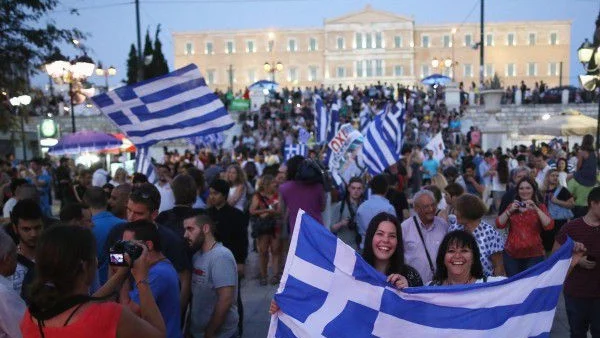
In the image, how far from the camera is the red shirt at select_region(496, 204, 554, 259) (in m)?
5.51

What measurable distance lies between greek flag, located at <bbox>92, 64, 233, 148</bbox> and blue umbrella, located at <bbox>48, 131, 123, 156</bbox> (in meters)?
8.71

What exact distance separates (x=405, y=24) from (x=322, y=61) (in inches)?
494

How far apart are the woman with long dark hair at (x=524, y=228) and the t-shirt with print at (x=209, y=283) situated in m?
2.61

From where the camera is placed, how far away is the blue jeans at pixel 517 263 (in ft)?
18.5

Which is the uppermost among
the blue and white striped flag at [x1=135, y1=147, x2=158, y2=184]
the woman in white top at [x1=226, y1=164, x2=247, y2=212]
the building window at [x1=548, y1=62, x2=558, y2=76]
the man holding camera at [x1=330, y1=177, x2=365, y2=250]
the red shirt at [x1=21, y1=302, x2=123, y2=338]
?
the building window at [x1=548, y1=62, x2=558, y2=76]

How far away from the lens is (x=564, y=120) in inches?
754

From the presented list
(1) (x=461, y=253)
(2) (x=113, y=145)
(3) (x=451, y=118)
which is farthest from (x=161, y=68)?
(1) (x=461, y=253)

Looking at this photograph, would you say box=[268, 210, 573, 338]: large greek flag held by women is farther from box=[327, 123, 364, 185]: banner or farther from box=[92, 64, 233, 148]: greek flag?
box=[327, 123, 364, 185]: banner

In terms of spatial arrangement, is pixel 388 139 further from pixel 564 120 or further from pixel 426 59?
pixel 426 59

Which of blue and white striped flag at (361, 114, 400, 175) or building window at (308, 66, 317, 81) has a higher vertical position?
building window at (308, 66, 317, 81)

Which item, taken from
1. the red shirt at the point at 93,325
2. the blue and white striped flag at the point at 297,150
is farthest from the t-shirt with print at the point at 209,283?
the blue and white striped flag at the point at 297,150

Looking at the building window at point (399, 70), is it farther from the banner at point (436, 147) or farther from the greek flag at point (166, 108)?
the greek flag at point (166, 108)

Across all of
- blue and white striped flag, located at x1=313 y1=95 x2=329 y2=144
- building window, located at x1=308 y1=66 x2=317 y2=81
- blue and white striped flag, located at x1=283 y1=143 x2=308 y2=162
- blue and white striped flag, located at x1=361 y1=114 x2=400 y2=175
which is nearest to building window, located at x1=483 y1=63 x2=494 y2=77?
building window, located at x1=308 y1=66 x2=317 y2=81

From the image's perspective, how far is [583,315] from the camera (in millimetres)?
4508
